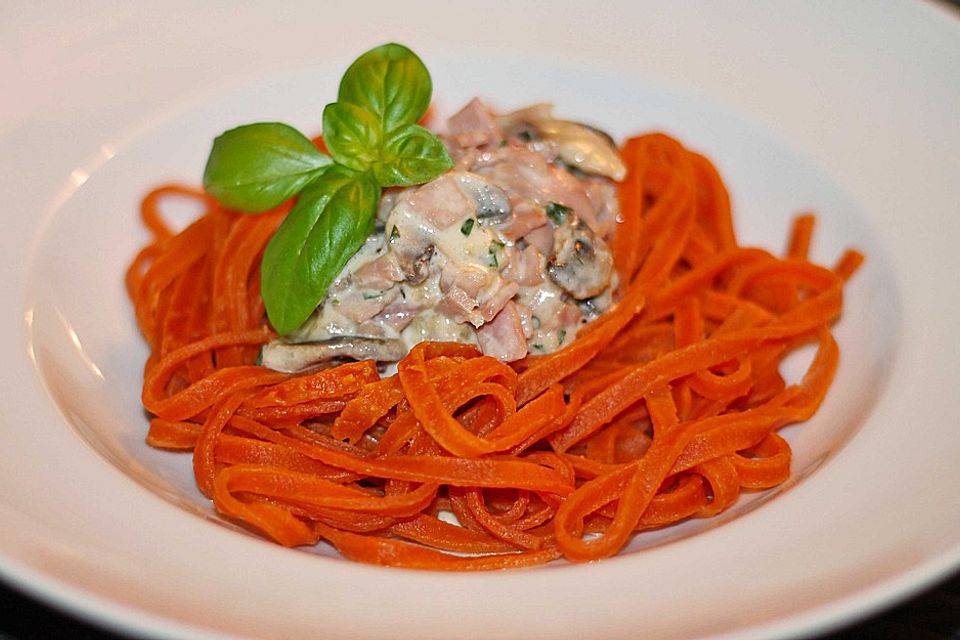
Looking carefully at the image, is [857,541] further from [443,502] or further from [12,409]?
[12,409]

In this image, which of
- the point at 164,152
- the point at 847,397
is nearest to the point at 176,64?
the point at 164,152

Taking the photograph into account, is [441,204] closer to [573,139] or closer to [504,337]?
[504,337]

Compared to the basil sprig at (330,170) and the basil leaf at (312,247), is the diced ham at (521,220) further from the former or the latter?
the basil leaf at (312,247)

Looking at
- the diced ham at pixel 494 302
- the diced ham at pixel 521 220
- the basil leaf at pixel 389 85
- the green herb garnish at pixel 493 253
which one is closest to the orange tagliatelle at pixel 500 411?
the diced ham at pixel 494 302

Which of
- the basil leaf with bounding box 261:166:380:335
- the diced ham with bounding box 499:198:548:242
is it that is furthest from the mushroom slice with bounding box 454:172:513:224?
the basil leaf with bounding box 261:166:380:335

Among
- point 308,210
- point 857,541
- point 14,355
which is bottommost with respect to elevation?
point 14,355

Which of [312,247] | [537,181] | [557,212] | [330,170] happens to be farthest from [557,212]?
[312,247]
